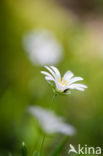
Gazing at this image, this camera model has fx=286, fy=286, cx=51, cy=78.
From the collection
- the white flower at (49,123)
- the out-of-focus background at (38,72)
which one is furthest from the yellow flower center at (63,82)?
the out-of-focus background at (38,72)

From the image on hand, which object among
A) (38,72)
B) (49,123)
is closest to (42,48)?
(38,72)

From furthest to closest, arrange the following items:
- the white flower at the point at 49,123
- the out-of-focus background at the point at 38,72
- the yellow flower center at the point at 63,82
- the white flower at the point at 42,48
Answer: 1. the white flower at the point at 42,48
2. the out-of-focus background at the point at 38,72
3. the white flower at the point at 49,123
4. the yellow flower center at the point at 63,82

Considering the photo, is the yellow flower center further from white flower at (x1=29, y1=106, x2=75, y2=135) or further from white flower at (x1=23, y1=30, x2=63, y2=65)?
white flower at (x1=23, y1=30, x2=63, y2=65)

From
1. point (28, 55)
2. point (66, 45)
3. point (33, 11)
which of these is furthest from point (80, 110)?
point (33, 11)

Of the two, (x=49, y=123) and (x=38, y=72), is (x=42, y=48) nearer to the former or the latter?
(x=38, y=72)

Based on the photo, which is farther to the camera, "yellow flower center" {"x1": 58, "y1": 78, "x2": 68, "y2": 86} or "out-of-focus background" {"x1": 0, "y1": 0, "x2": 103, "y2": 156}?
"out-of-focus background" {"x1": 0, "y1": 0, "x2": 103, "y2": 156}

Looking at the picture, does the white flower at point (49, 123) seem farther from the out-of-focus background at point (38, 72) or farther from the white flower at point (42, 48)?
the white flower at point (42, 48)

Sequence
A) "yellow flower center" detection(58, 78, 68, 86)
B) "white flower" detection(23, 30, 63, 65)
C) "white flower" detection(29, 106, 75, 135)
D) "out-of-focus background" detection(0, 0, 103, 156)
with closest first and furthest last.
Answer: "yellow flower center" detection(58, 78, 68, 86) → "white flower" detection(29, 106, 75, 135) → "out-of-focus background" detection(0, 0, 103, 156) → "white flower" detection(23, 30, 63, 65)

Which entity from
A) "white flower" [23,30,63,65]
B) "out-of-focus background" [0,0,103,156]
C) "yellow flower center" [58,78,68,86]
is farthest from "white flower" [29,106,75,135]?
"white flower" [23,30,63,65]
